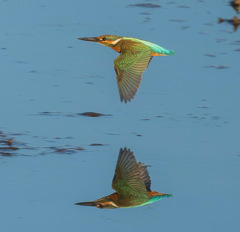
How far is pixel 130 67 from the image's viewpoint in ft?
21.2

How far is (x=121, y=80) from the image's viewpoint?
21.0 feet

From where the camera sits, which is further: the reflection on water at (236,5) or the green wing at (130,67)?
the reflection on water at (236,5)

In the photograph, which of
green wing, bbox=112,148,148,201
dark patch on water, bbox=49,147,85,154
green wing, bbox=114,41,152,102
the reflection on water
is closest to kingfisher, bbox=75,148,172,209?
green wing, bbox=112,148,148,201

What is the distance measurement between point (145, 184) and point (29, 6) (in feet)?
11.7

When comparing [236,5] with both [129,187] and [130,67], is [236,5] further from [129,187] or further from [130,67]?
[129,187]

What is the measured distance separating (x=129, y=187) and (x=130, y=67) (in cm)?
119

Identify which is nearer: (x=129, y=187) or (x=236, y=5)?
(x=129, y=187)

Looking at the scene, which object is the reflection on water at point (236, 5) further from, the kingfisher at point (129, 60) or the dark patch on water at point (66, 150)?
the dark patch on water at point (66, 150)

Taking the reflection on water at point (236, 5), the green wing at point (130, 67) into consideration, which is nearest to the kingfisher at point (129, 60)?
the green wing at point (130, 67)

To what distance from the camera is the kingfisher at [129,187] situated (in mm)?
5285

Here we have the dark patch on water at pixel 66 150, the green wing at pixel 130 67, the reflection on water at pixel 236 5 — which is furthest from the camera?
the reflection on water at pixel 236 5

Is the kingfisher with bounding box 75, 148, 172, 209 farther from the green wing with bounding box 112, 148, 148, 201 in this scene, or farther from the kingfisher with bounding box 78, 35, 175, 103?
the kingfisher with bounding box 78, 35, 175, 103

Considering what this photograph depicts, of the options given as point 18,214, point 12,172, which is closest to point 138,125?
point 12,172

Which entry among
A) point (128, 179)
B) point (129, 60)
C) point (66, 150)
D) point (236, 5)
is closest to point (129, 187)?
point (128, 179)
